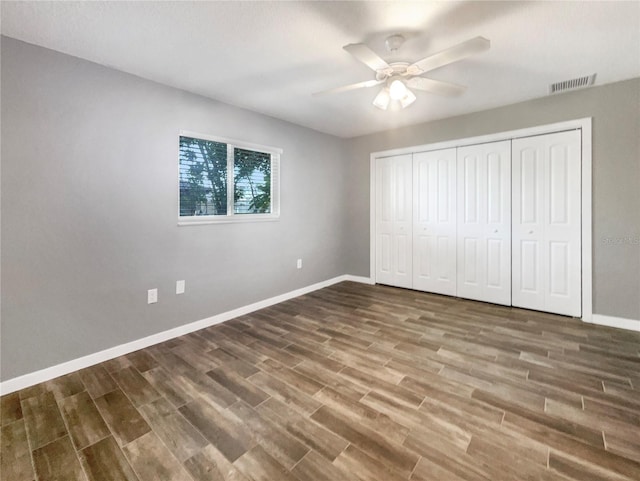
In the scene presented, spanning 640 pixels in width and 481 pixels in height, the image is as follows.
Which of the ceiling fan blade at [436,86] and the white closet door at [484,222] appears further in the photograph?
A: the white closet door at [484,222]

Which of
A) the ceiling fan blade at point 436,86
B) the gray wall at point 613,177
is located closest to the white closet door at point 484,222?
the gray wall at point 613,177

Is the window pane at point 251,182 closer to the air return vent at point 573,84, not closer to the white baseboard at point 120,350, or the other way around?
the white baseboard at point 120,350

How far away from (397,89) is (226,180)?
6.73 ft

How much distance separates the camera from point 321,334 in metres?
2.84

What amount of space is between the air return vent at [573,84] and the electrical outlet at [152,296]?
4420 millimetres

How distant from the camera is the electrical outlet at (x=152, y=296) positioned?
265cm

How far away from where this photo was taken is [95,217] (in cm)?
232

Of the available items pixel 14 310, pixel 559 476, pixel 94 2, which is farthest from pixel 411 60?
pixel 14 310

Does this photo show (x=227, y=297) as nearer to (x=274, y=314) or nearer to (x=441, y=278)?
(x=274, y=314)

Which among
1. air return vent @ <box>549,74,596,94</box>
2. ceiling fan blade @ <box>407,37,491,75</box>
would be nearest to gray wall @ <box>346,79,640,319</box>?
air return vent @ <box>549,74,596,94</box>

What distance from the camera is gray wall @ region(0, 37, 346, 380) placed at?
2.00 m

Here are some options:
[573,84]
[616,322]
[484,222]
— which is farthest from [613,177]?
[616,322]

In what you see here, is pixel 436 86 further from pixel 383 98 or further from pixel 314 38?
pixel 314 38

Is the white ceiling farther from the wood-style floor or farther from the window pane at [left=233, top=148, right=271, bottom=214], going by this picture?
the wood-style floor
